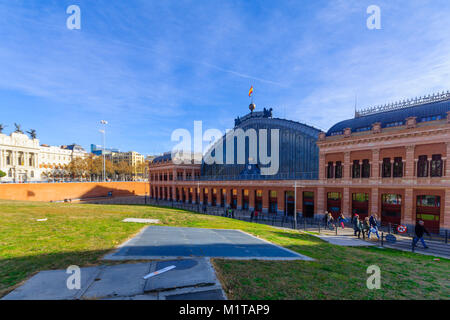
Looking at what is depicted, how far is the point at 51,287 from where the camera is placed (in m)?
5.96

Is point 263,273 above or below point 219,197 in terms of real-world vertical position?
above

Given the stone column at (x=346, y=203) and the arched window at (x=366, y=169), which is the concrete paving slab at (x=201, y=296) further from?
the arched window at (x=366, y=169)

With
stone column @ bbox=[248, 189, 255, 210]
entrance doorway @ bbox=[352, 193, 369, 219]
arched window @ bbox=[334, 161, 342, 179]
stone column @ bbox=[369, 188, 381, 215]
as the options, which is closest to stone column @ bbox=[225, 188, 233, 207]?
stone column @ bbox=[248, 189, 255, 210]

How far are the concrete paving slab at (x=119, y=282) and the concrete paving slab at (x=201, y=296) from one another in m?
1.00

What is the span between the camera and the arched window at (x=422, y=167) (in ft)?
89.5

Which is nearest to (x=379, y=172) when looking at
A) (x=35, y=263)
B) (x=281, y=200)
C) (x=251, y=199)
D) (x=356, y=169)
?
(x=356, y=169)

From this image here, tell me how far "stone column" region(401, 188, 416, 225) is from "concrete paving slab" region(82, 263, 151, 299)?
34361 mm

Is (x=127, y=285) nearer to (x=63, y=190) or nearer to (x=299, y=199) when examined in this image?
(x=299, y=199)

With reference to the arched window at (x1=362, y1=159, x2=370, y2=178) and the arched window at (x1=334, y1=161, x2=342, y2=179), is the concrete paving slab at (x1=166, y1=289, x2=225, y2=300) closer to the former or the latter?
the arched window at (x1=362, y1=159, x2=370, y2=178)

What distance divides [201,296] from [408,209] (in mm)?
34065

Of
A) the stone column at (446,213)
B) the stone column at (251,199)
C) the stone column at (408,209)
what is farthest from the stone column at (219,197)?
the stone column at (446,213)

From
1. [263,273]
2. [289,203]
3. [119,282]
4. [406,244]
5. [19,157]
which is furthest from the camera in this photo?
[19,157]

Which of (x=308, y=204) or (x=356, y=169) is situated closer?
(x=356, y=169)

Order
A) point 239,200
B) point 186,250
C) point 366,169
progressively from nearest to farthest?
point 186,250, point 366,169, point 239,200
